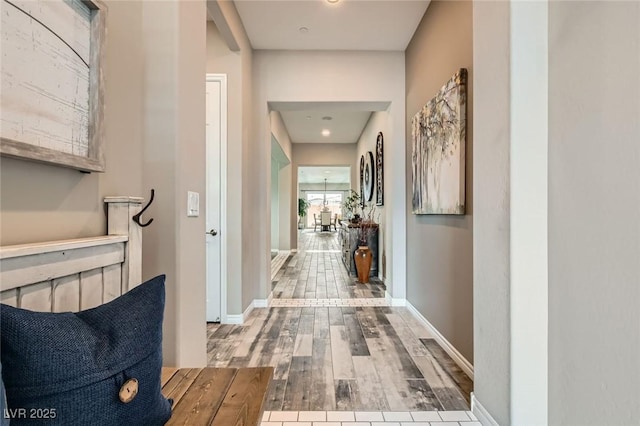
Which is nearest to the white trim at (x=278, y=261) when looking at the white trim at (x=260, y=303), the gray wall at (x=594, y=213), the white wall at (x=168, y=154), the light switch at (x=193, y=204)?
the white trim at (x=260, y=303)

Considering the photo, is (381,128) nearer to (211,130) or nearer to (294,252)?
(211,130)

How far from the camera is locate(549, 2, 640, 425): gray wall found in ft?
3.09

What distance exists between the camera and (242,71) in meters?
3.20

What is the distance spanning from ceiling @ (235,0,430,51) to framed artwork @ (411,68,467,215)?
91 centimetres

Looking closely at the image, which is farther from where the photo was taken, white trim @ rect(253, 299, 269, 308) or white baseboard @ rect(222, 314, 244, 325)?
white trim @ rect(253, 299, 269, 308)

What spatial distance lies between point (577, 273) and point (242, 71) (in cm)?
309

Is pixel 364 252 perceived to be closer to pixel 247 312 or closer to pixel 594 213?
pixel 247 312

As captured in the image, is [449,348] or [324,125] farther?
[324,125]

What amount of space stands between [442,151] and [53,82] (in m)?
2.29

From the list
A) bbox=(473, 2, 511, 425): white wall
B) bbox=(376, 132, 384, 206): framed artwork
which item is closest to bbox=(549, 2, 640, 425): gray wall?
bbox=(473, 2, 511, 425): white wall

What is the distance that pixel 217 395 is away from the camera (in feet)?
3.30

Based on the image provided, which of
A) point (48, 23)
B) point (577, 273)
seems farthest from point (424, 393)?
point (48, 23)

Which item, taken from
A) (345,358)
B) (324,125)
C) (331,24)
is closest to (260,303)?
(345,358)

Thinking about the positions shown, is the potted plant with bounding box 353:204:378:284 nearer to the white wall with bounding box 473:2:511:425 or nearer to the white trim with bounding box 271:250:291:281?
the white trim with bounding box 271:250:291:281
